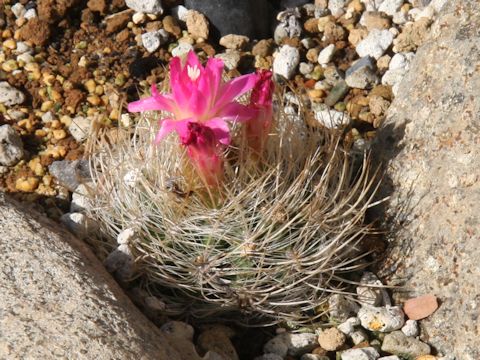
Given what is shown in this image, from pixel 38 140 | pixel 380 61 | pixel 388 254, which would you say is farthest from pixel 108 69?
pixel 388 254

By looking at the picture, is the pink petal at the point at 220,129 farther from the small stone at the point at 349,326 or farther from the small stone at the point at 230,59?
the small stone at the point at 230,59

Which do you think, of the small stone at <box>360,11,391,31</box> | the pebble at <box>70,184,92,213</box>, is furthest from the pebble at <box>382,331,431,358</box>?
the small stone at <box>360,11,391,31</box>

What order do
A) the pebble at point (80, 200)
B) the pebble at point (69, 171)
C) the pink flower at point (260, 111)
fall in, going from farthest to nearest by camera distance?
the pebble at point (69, 171) → the pebble at point (80, 200) → the pink flower at point (260, 111)

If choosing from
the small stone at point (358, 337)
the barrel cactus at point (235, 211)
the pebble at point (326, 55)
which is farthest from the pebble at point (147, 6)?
the small stone at point (358, 337)

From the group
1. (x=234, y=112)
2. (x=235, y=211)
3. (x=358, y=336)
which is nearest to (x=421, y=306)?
(x=358, y=336)

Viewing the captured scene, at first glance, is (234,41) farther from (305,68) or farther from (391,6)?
(391,6)

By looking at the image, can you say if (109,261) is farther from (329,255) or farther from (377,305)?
(377,305)
